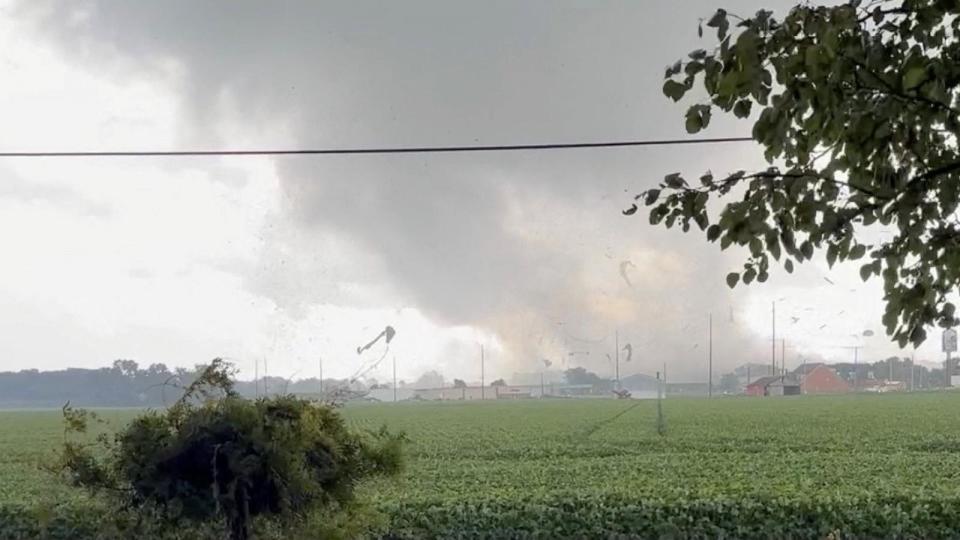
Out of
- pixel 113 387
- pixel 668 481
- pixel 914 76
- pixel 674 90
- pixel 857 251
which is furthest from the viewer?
pixel 113 387

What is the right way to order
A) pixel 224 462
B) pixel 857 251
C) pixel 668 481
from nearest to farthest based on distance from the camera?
pixel 857 251
pixel 224 462
pixel 668 481

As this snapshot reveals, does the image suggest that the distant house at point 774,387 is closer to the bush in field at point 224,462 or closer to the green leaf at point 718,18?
the bush in field at point 224,462

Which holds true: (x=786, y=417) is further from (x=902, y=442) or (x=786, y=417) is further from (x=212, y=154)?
(x=212, y=154)

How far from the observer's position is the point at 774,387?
99.6m

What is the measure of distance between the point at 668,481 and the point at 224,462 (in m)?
11.2

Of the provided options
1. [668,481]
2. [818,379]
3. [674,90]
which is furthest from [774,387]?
[674,90]

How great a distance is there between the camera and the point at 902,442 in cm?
2527

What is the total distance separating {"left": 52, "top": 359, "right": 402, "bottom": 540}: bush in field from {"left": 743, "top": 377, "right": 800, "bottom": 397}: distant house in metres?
91.9

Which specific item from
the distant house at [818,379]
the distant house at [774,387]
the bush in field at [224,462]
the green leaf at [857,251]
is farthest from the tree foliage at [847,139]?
the distant house at [818,379]

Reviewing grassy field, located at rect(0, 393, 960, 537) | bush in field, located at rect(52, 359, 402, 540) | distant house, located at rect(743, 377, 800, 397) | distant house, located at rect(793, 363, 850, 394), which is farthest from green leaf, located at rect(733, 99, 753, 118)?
distant house, located at rect(793, 363, 850, 394)

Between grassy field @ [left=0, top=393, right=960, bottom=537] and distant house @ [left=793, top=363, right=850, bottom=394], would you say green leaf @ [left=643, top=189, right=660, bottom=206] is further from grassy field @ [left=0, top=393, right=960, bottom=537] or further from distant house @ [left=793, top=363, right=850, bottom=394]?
distant house @ [left=793, top=363, right=850, bottom=394]

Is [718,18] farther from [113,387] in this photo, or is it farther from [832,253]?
[113,387]

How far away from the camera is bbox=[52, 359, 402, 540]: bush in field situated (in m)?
4.95

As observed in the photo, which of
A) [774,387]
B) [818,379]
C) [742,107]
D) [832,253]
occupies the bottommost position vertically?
[774,387]
